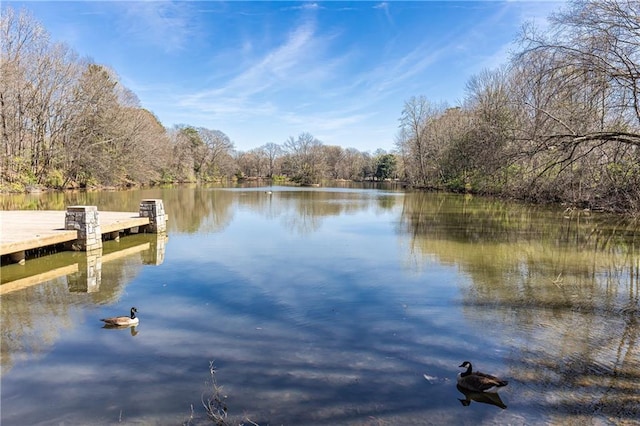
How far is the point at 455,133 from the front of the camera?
39.7 meters

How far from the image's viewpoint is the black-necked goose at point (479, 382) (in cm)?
368

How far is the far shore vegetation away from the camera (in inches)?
335

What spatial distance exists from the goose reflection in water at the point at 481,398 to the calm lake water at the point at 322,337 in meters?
0.02

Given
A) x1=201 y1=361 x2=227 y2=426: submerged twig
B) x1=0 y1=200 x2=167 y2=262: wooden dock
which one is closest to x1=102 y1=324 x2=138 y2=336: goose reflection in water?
x1=201 y1=361 x2=227 y2=426: submerged twig

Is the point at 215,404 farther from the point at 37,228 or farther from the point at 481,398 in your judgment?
the point at 37,228

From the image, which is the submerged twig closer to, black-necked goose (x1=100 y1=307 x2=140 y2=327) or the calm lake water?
the calm lake water

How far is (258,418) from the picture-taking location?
3314 mm

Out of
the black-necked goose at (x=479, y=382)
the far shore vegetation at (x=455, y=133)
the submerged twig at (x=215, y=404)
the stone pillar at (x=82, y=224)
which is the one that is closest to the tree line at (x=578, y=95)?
the far shore vegetation at (x=455, y=133)

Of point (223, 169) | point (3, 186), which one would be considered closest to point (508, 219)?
point (3, 186)

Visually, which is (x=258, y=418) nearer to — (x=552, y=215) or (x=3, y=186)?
(x=552, y=215)

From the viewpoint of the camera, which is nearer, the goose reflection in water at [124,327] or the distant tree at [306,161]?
the goose reflection in water at [124,327]

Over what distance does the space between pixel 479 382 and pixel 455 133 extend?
128 ft

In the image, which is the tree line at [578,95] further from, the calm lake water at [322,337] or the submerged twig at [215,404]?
the submerged twig at [215,404]

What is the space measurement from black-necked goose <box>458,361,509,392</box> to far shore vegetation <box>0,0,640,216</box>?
6.39m
